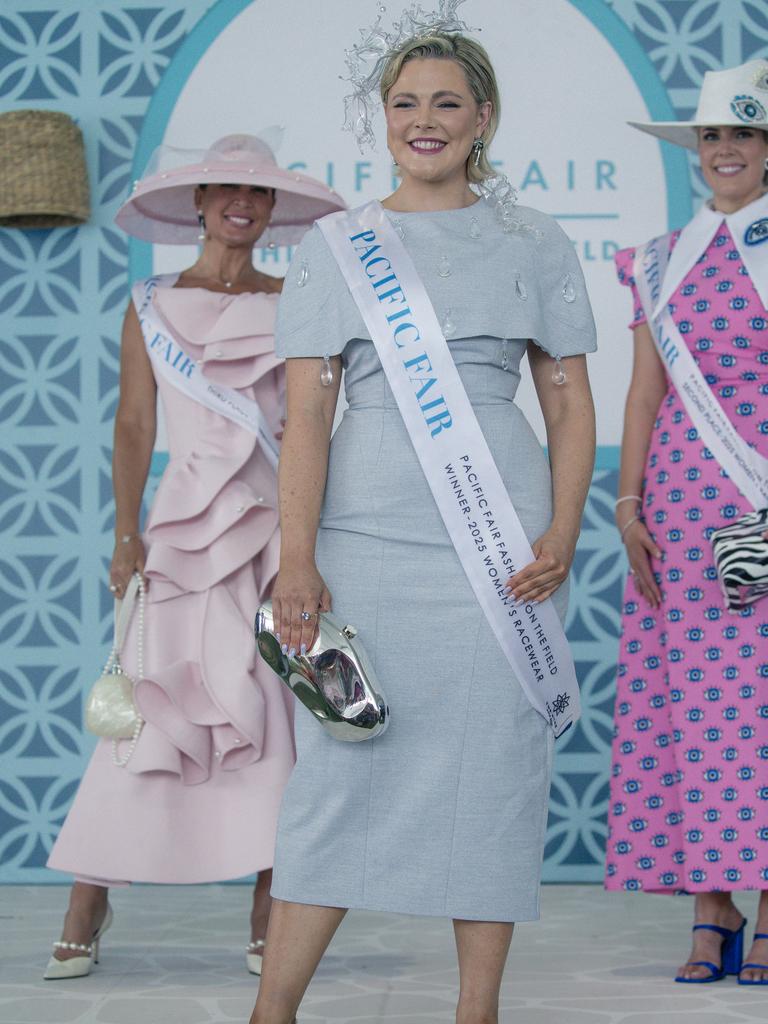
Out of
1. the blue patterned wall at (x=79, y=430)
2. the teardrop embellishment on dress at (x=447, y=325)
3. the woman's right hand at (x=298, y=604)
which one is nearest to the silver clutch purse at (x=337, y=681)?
the woman's right hand at (x=298, y=604)

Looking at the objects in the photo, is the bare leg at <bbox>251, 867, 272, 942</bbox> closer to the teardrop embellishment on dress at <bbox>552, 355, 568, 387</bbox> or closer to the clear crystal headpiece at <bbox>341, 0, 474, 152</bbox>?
the teardrop embellishment on dress at <bbox>552, 355, 568, 387</bbox>

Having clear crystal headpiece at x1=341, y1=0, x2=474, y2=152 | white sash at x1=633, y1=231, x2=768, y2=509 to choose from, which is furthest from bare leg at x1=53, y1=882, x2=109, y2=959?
clear crystal headpiece at x1=341, y1=0, x2=474, y2=152

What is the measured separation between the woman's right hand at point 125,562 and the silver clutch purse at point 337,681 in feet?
3.27

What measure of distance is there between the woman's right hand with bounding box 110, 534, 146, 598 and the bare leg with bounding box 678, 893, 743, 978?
3.79ft

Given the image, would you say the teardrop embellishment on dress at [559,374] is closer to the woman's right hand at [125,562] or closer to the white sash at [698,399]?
the white sash at [698,399]

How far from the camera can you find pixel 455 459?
1960 millimetres

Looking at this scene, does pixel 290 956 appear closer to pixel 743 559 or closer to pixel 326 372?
pixel 326 372

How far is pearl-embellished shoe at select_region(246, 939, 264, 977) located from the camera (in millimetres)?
2773

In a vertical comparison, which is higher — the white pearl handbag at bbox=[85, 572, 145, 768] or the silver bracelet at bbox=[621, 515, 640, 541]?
the silver bracelet at bbox=[621, 515, 640, 541]

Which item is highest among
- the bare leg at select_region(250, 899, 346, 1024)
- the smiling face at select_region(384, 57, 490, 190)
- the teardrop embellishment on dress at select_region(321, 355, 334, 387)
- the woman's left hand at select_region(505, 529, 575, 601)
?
the smiling face at select_region(384, 57, 490, 190)

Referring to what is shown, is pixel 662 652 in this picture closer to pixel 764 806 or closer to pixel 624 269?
pixel 764 806

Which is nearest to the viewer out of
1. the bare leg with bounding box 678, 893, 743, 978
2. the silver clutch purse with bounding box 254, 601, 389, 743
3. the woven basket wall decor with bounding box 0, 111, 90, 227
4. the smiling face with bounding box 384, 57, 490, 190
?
the silver clutch purse with bounding box 254, 601, 389, 743

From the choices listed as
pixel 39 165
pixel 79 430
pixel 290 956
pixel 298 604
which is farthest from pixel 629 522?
pixel 39 165

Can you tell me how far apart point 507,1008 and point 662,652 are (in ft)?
2.37
